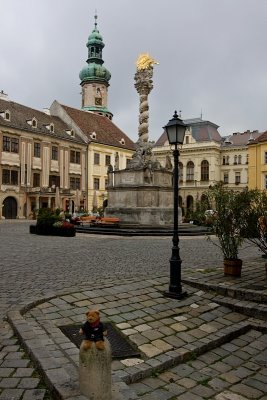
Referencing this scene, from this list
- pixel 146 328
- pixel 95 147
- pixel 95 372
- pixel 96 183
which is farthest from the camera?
pixel 96 183

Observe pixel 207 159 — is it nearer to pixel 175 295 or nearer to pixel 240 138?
pixel 240 138

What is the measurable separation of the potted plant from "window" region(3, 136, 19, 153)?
135 ft

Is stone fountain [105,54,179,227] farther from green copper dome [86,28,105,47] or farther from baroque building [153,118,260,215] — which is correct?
green copper dome [86,28,105,47]

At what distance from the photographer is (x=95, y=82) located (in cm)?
7938

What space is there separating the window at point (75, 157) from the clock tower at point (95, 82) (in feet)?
73.7

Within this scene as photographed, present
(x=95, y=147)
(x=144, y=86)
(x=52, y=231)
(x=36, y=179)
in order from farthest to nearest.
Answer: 1. (x=95, y=147)
2. (x=36, y=179)
3. (x=144, y=86)
4. (x=52, y=231)

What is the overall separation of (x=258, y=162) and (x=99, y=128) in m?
25.7

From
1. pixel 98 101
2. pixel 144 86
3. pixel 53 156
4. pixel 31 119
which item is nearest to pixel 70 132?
pixel 53 156

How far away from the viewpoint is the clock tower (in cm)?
7850

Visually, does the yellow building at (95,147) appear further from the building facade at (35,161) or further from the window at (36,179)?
the window at (36,179)

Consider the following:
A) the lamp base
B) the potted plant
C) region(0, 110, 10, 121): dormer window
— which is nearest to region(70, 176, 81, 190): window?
region(0, 110, 10, 121): dormer window

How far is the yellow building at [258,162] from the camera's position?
53.3 m

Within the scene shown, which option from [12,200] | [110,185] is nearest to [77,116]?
[12,200]

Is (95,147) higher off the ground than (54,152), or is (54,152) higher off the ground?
(95,147)
